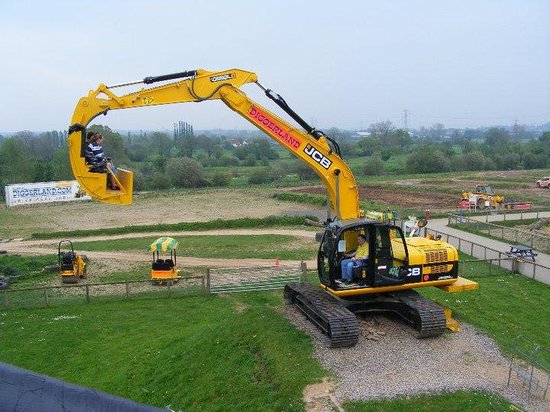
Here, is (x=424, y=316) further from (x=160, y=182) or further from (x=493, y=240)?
(x=160, y=182)

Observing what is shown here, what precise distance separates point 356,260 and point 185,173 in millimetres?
62620

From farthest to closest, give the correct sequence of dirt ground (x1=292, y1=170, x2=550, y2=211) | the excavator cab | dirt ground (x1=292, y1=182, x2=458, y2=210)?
dirt ground (x1=292, y1=170, x2=550, y2=211) → dirt ground (x1=292, y1=182, x2=458, y2=210) → the excavator cab

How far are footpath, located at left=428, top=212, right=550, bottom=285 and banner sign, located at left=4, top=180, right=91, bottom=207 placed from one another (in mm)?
36503

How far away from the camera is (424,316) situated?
39.8 ft

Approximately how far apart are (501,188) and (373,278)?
4754 centimetres

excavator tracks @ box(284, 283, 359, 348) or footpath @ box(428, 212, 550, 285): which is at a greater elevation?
excavator tracks @ box(284, 283, 359, 348)

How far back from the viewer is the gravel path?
10062 mm

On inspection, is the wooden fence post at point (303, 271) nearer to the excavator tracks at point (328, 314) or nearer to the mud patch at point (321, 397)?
the excavator tracks at point (328, 314)

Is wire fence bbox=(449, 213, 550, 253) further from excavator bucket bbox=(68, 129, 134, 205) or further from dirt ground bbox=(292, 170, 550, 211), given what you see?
excavator bucket bbox=(68, 129, 134, 205)

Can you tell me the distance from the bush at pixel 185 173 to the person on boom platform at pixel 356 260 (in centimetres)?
6238

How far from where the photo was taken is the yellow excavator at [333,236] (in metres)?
12.3

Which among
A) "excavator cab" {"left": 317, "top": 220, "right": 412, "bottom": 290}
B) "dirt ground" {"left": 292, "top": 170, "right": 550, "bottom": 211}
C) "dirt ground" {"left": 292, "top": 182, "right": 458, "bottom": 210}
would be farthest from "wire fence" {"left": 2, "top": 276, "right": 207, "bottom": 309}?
"dirt ground" {"left": 292, "top": 182, "right": 458, "bottom": 210}

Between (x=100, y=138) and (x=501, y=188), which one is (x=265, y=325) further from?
(x=501, y=188)

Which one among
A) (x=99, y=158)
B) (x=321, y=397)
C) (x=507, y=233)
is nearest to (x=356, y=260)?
(x=321, y=397)
